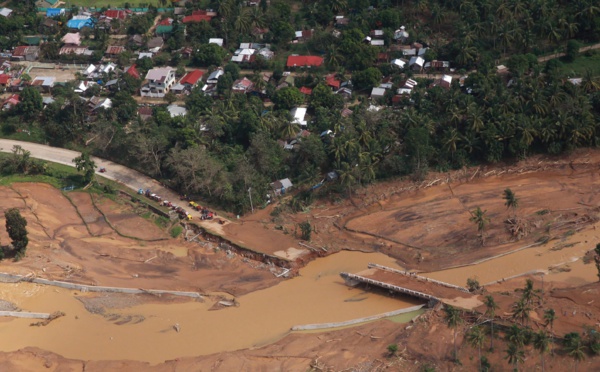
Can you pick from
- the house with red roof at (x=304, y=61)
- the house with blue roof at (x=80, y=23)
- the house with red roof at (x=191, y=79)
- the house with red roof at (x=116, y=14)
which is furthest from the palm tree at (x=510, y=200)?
the house with blue roof at (x=80, y=23)

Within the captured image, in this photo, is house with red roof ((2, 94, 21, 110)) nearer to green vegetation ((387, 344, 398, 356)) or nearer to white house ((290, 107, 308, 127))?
white house ((290, 107, 308, 127))

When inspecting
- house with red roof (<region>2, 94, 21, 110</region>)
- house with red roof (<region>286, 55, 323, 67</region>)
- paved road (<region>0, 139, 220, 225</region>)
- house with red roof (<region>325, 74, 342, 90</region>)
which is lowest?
paved road (<region>0, 139, 220, 225</region>)

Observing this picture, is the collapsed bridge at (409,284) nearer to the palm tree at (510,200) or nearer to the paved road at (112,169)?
the palm tree at (510,200)

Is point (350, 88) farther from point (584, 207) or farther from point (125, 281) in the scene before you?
point (125, 281)

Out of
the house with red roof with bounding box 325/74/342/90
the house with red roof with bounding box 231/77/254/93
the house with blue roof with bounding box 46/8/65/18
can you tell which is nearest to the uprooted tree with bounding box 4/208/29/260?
the house with red roof with bounding box 231/77/254/93

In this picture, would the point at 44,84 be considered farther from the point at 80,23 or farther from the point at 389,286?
the point at 389,286

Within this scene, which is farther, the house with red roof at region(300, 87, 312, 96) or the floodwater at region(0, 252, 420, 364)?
the house with red roof at region(300, 87, 312, 96)

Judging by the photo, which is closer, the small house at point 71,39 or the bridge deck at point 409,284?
the bridge deck at point 409,284

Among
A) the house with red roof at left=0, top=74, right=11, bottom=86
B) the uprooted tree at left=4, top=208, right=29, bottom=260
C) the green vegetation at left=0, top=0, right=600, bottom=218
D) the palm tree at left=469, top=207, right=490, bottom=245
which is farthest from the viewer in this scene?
the house with red roof at left=0, top=74, right=11, bottom=86

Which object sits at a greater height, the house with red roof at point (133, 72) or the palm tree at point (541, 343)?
the house with red roof at point (133, 72)
